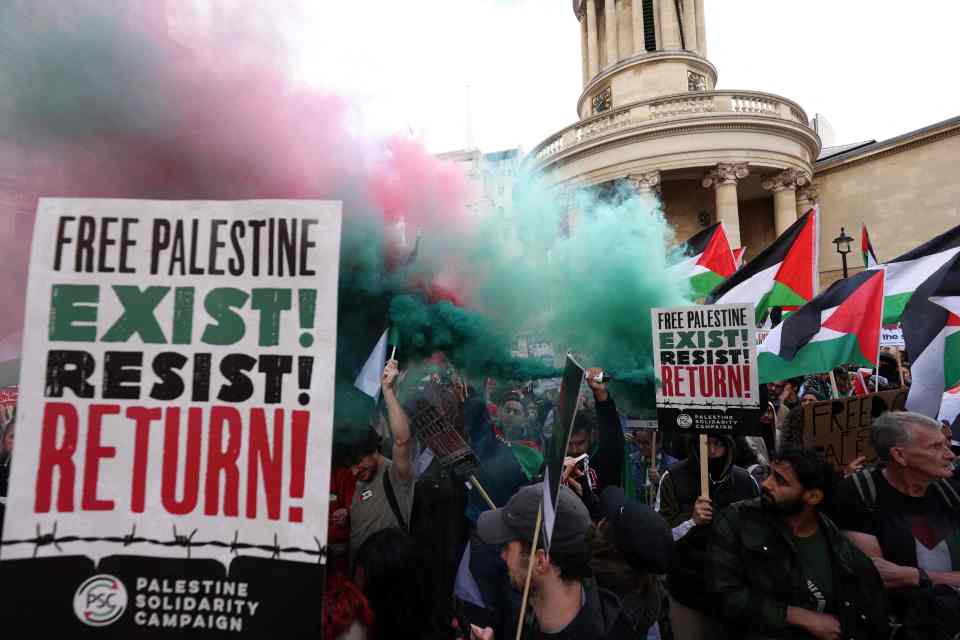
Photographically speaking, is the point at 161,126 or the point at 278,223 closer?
the point at 278,223

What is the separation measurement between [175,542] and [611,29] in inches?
1185

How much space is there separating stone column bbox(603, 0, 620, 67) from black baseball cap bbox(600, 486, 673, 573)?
27982mm

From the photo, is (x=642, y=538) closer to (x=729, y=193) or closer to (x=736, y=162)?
(x=729, y=193)

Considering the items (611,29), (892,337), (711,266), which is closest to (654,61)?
(611,29)


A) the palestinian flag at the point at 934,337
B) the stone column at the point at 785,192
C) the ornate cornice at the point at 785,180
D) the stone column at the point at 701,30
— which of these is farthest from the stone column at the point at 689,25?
the palestinian flag at the point at 934,337

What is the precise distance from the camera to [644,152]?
71.4 ft

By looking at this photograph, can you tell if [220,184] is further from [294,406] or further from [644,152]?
[644,152]

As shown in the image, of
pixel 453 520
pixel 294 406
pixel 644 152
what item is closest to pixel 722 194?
pixel 644 152

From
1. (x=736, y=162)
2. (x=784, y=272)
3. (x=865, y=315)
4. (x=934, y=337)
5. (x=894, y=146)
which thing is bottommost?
(x=934, y=337)

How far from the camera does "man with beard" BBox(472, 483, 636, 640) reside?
2.23 m

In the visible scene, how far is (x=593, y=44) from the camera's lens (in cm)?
2908

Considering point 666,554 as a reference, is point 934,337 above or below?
above

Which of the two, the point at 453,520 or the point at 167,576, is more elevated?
the point at 167,576

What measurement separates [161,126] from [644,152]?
19.0m
